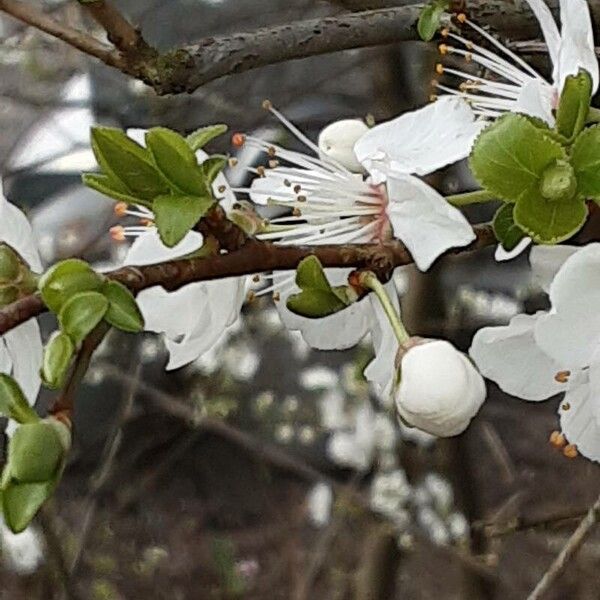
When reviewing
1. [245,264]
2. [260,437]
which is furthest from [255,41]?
[260,437]

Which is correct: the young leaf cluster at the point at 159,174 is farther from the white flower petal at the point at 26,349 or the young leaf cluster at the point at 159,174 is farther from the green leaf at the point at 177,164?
the white flower petal at the point at 26,349

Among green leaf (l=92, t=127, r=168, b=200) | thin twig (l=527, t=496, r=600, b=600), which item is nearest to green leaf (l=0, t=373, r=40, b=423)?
green leaf (l=92, t=127, r=168, b=200)

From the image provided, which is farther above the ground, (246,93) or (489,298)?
(246,93)

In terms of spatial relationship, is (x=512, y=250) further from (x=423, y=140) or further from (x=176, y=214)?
(x=176, y=214)

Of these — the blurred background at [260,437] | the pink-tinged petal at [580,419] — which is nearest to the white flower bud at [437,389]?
the pink-tinged petal at [580,419]

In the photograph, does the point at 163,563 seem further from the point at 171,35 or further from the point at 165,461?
the point at 171,35

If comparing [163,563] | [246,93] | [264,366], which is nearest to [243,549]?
[163,563]
